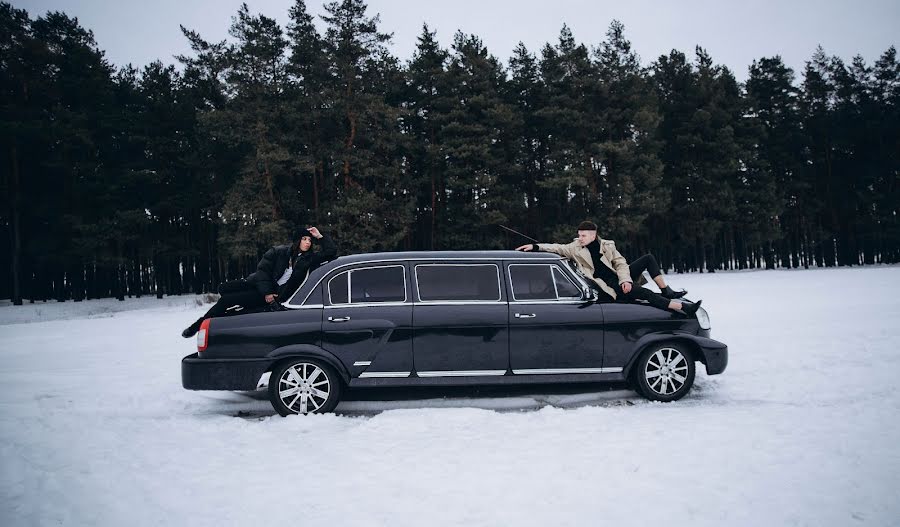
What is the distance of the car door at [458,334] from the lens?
564cm

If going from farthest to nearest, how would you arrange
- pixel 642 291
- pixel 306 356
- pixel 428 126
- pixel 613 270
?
pixel 428 126 → pixel 613 270 → pixel 642 291 → pixel 306 356

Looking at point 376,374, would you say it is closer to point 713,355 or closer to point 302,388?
point 302,388

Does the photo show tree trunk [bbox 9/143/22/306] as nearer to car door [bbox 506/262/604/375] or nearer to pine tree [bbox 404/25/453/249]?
pine tree [bbox 404/25/453/249]

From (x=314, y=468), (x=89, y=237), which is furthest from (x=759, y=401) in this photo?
(x=89, y=237)

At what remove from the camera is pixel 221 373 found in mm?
5449

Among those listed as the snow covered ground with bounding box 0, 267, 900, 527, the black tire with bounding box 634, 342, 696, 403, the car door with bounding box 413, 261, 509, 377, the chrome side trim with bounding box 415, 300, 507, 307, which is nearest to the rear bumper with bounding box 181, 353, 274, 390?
the snow covered ground with bounding box 0, 267, 900, 527

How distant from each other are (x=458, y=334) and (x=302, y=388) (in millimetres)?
1841

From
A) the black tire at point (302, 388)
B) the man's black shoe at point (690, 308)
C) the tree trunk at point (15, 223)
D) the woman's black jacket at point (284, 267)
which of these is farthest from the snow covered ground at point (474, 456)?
the tree trunk at point (15, 223)

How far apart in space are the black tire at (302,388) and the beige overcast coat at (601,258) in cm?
306

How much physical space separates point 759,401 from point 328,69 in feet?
102

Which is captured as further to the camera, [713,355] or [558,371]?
[713,355]

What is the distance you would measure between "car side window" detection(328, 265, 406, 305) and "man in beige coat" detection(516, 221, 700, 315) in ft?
5.59

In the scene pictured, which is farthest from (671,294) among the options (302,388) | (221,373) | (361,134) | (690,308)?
(361,134)

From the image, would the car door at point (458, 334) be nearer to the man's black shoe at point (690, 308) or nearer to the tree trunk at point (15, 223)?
the man's black shoe at point (690, 308)
